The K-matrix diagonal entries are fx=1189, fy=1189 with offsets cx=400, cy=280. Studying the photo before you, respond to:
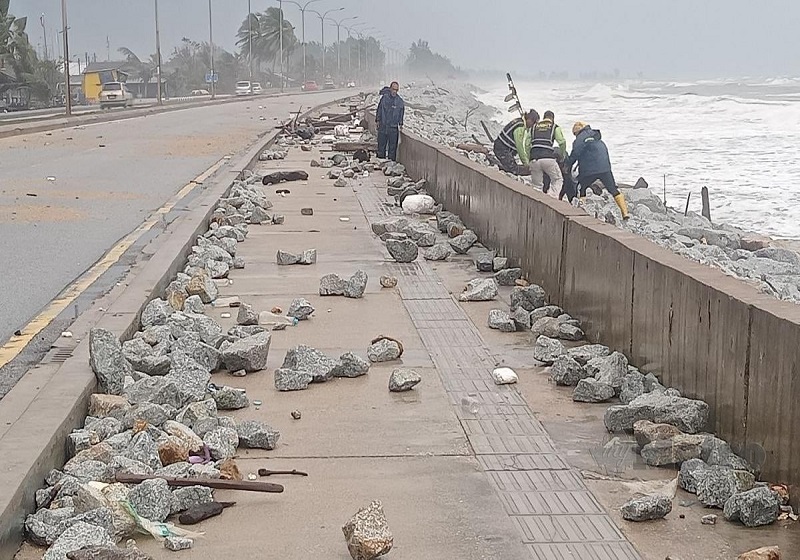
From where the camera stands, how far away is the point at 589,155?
19.7m

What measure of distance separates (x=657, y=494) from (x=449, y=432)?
136cm

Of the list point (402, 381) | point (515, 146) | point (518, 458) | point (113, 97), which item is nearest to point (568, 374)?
point (402, 381)

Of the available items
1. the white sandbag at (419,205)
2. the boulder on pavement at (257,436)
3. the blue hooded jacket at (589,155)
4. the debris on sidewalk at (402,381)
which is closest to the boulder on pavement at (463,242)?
the white sandbag at (419,205)

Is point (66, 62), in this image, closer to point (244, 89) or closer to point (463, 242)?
point (463, 242)

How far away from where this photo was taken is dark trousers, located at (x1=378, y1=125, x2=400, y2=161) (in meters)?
25.7

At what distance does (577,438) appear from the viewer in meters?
6.03

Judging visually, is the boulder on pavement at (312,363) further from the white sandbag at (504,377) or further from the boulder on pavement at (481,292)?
the boulder on pavement at (481,292)

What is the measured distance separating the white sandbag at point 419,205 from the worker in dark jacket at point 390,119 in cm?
868

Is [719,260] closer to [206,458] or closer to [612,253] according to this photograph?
[612,253]

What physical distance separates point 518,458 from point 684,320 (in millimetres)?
1258

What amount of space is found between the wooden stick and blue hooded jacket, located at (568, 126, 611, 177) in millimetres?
15014

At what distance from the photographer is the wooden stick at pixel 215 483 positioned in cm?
502

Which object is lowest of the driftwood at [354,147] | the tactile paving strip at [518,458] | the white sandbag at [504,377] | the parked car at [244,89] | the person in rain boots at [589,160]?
the tactile paving strip at [518,458]

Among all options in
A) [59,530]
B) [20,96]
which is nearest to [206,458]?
[59,530]
